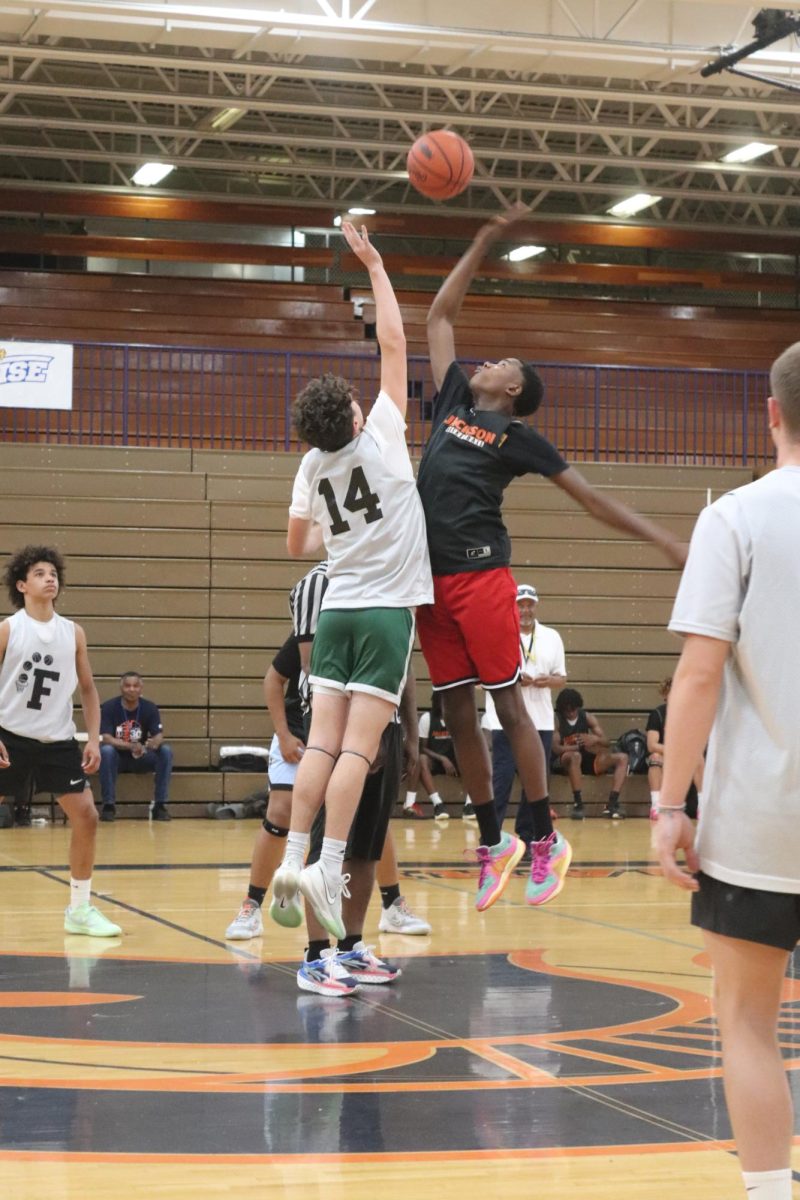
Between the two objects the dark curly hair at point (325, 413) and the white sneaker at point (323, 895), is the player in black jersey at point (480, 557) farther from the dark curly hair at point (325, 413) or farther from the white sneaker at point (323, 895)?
the white sneaker at point (323, 895)

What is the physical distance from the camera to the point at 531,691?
10.8 metres

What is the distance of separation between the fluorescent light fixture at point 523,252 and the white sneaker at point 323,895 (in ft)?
57.6

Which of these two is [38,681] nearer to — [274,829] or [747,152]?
[274,829]

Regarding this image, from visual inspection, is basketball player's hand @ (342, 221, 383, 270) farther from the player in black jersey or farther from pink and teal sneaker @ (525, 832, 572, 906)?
pink and teal sneaker @ (525, 832, 572, 906)

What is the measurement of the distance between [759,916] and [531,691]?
817 centimetres

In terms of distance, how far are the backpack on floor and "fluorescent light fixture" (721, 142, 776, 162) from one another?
756 centimetres

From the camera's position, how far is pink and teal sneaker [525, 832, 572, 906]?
550 cm

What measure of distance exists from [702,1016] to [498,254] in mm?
17529

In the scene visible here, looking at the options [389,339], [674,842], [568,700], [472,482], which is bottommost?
[568,700]

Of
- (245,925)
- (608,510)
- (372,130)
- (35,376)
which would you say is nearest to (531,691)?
(245,925)

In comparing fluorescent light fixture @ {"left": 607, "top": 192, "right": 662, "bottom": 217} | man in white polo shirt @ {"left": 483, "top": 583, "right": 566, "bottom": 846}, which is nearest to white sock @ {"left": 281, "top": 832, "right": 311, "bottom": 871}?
man in white polo shirt @ {"left": 483, "top": 583, "right": 566, "bottom": 846}

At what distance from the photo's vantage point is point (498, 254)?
2147 cm

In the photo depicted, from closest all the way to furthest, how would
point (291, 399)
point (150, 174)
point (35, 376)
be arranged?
point (35, 376) → point (291, 399) → point (150, 174)

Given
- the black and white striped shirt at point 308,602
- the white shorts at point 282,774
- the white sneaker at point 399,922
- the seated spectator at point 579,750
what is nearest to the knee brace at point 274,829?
the white shorts at point 282,774
